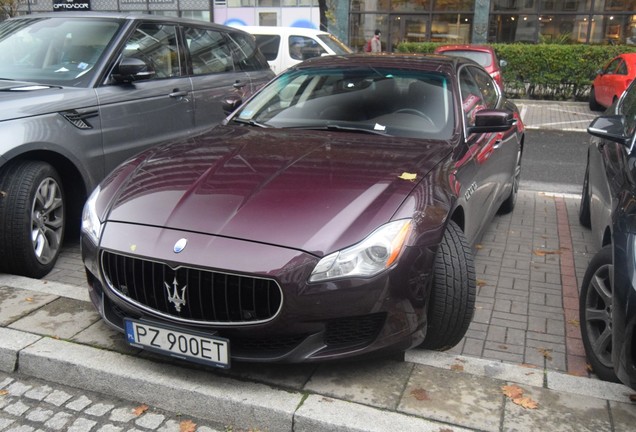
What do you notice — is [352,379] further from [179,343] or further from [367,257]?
[179,343]

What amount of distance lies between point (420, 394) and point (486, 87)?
11.5 feet

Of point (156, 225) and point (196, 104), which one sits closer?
point (156, 225)

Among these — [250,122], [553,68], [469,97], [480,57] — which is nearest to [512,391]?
[469,97]

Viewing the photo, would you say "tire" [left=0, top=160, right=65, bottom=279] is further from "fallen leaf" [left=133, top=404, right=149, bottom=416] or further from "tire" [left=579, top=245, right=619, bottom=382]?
"tire" [left=579, top=245, right=619, bottom=382]

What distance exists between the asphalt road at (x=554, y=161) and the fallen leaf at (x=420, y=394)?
560 cm

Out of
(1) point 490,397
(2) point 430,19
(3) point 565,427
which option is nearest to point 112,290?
(1) point 490,397

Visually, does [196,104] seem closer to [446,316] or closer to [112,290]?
[112,290]

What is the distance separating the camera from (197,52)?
250 inches

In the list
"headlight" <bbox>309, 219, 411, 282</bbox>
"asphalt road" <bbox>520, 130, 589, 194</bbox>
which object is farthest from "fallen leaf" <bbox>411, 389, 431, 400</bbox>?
"asphalt road" <bbox>520, 130, 589, 194</bbox>

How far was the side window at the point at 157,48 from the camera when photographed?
5465 millimetres

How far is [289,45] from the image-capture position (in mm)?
13789

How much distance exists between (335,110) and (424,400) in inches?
89.6

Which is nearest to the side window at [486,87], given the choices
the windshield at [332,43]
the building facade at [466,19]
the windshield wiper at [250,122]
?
the windshield wiper at [250,122]

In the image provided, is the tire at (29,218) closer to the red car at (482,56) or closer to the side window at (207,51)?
the side window at (207,51)
